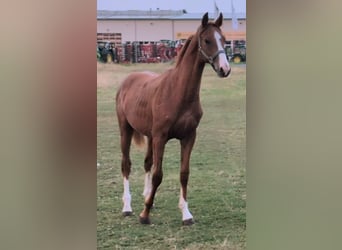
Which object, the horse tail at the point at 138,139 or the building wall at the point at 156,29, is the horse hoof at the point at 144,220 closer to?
the horse tail at the point at 138,139

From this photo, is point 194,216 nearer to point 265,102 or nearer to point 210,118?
point 210,118

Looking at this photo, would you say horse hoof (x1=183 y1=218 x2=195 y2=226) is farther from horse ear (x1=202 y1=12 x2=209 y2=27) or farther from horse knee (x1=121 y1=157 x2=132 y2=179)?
horse ear (x1=202 y1=12 x2=209 y2=27)

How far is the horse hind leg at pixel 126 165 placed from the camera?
1.53m

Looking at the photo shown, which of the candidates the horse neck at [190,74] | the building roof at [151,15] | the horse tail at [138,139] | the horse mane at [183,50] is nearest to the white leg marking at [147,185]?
the horse tail at [138,139]

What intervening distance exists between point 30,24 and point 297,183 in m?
1.07

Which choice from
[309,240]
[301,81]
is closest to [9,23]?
[301,81]

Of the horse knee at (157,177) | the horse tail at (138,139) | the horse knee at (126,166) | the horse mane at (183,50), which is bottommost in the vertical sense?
Result: the horse knee at (157,177)

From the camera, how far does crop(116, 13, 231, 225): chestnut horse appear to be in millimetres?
1531

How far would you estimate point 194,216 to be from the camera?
5.10 ft

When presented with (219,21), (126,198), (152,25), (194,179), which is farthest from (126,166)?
(219,21)

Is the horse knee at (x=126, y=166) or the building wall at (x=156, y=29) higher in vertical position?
the building wall at (x=156, y=29)

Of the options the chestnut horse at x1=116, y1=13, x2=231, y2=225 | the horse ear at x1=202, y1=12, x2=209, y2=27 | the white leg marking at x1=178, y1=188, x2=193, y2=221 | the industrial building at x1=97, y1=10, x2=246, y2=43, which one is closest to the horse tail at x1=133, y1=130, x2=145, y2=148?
the chestnut horse at x1=116, y1=13, x2=231, y2=225

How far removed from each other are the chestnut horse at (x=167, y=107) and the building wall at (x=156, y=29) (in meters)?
0.03

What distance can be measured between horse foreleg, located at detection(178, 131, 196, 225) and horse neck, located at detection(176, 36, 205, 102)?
0.14 m
